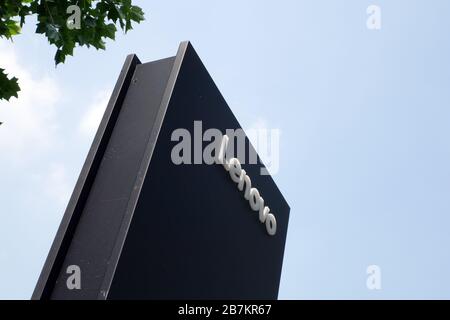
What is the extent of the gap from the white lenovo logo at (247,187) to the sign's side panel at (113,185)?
93 centimetres

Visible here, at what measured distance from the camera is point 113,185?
3.95 meters

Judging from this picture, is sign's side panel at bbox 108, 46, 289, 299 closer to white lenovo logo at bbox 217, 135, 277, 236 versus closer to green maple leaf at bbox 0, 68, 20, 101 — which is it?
white lenovo logo at bbox 217, 135, 277, 236

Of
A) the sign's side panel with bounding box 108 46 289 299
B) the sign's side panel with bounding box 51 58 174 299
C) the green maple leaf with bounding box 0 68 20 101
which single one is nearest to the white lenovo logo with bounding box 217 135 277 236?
the sign's side panel with bounding box 108 46 289 299

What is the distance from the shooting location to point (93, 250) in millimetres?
3635

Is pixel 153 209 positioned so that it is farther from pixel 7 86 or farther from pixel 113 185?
pixel 7 86

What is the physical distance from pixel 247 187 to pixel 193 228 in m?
1.24

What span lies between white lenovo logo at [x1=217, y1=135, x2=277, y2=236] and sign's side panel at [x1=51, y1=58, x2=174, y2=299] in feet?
3.05

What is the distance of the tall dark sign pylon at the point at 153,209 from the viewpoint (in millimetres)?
3604

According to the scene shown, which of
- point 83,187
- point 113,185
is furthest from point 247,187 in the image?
point 83,187

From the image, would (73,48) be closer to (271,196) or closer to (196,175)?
(196,175)

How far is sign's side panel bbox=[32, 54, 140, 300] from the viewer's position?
11.7ft

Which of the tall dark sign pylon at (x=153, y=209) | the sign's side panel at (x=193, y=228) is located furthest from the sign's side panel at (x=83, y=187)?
the sign's side panel at (x=193, y=228)
